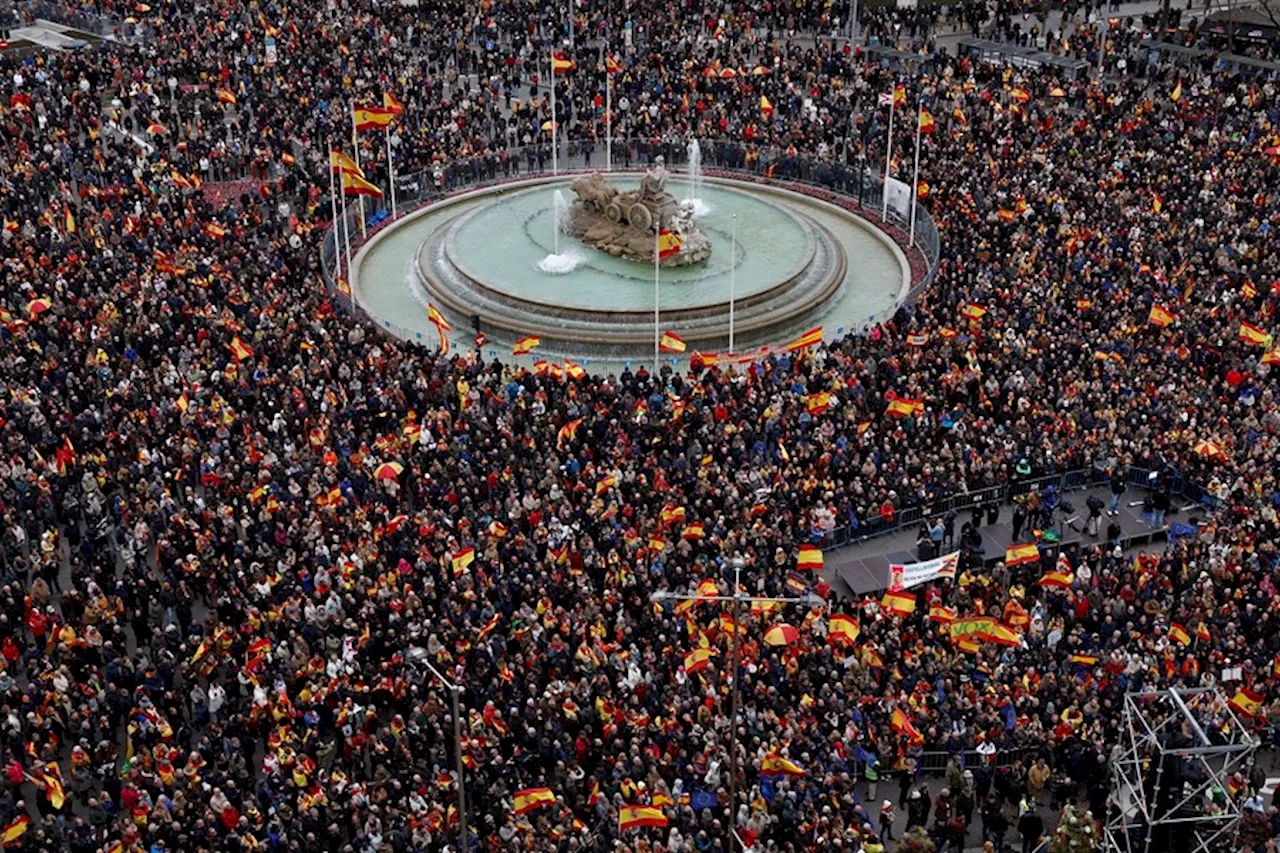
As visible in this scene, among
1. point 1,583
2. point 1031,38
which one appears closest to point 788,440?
point 1,583

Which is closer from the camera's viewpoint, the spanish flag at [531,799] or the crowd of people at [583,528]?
the spanish flag at [531,799]

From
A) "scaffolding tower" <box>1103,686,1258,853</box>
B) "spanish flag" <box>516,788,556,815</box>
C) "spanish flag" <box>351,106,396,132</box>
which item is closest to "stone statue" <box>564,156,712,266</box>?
"spanish flag" <box>351,106,396,132</box>

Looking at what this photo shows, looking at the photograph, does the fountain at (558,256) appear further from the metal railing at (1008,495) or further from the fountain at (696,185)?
the metal railing at (1008,495)

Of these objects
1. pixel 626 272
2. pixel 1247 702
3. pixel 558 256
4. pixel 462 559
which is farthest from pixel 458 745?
pixel 558 256

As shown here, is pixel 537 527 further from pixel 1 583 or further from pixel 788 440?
pixel 1 583

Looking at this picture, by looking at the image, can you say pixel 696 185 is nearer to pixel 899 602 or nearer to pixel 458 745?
pixel 899 602

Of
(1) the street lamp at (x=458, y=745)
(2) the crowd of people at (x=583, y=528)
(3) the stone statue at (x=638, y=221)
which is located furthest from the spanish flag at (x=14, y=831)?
(3) the stone statue at (x=638, y=221)
